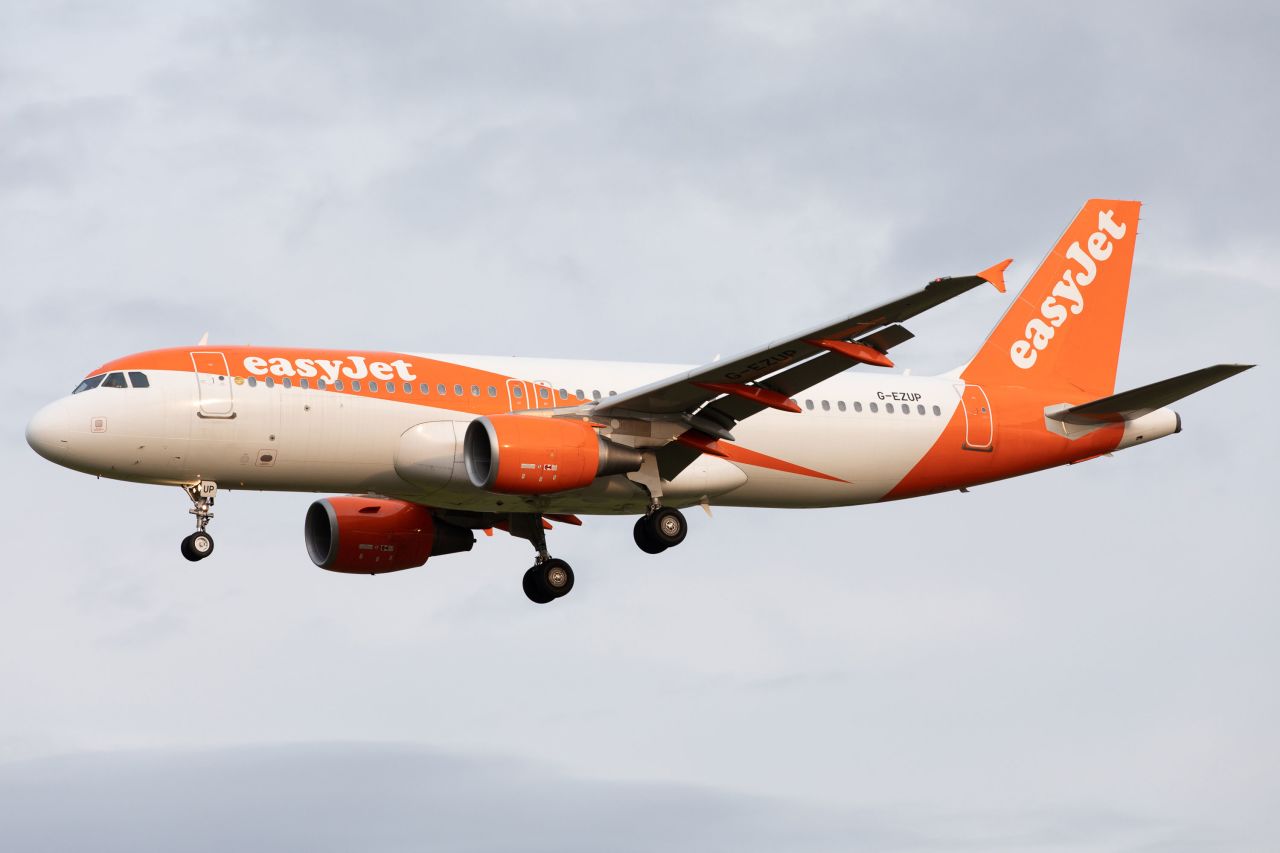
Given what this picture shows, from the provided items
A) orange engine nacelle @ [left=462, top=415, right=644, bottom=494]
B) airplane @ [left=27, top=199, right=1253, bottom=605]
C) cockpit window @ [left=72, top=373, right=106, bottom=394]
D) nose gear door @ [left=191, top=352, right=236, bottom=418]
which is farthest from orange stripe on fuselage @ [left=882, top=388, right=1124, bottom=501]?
cockpit window @ [left=72, top=373, right=106, bottom=394]

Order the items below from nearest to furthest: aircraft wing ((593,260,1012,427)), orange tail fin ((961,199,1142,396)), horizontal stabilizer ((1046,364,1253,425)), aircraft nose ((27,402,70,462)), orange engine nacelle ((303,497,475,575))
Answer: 1. aircraft wing ((593,260,1012,427))
2. aircraft nose ((27,402,70,462))
3. horizontal stabilizer ((1046,364,1253,425))
4. orange engine nacelle ((303,497,475,575))
5. orange tail fin ((961,199,1142,396))

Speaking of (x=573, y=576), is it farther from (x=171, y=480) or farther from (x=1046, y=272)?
(x=1046, y=272)

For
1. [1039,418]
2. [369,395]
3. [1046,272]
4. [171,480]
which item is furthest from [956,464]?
[171,480]

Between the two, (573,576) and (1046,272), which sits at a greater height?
(1046,272)

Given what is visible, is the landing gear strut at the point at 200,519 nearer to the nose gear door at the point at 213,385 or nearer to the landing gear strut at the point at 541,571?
the nose gear door at the point at 213,385

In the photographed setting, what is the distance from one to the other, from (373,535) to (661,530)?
6966mm

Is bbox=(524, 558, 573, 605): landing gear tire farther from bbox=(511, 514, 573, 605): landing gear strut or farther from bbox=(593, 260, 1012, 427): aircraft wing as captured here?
bbox=(593, 260, 1012, 427): aircraft wing

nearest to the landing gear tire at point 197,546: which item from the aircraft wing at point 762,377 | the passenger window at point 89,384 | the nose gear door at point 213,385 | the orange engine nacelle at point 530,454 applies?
the nose gear door at point 213,385

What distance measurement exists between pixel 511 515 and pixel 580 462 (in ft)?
19.2

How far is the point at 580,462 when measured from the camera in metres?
38.1

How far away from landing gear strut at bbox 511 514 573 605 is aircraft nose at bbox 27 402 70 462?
10.3 m

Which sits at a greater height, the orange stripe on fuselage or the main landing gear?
the orange stripe on fuselage

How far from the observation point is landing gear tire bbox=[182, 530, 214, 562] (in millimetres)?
37781

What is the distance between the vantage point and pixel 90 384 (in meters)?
37.9
